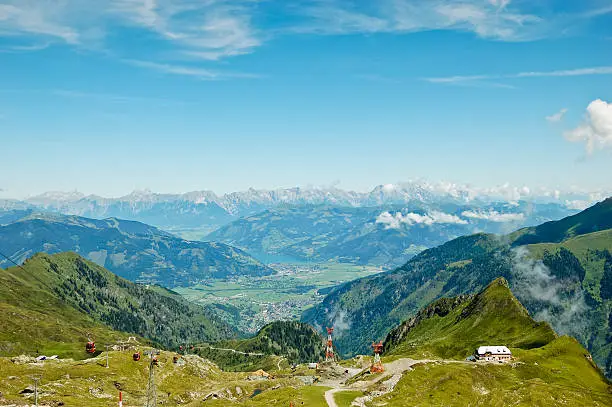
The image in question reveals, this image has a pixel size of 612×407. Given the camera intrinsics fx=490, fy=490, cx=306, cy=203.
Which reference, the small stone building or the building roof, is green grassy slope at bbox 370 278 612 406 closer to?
the small stone building

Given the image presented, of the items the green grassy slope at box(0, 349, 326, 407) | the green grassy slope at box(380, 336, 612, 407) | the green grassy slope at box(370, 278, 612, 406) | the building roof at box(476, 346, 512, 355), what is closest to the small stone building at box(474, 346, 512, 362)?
the building roof at box(476, 346, 512, 355)

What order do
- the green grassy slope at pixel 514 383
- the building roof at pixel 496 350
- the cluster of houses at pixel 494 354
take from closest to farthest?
1. the green grassy slope at pixel 514 383
2. the cluster of houses at pixel 494 354
3. the building roof at pixel 496 350

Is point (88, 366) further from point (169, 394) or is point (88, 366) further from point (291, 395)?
point (291, 395)

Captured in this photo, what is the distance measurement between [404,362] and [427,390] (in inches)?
2049

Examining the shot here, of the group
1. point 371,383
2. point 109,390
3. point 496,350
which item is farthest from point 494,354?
point 109,390

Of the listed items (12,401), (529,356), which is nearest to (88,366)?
(12,401)

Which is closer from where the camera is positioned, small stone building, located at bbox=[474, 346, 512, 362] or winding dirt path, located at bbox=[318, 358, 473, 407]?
winding dirt path, located at bbox=[318, 358, 473, 407]

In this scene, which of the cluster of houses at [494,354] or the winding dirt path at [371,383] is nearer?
the winding dirt path at [371,383]

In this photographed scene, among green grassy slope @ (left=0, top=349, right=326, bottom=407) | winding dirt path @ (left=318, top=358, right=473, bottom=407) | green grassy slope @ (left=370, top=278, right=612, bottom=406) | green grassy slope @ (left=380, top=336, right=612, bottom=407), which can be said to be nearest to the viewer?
green grassy slope @ (left=380, top=336, right=612, bottom=407)

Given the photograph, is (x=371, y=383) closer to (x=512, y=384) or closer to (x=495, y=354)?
(x=512, y=384)

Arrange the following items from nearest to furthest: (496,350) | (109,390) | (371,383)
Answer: (371,383), (109,390), (496,350)

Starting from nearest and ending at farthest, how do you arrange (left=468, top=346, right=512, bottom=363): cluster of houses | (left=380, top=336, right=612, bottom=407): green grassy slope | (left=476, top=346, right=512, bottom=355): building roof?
(left=380, top=336, right=612, bottom=407): green grassy slope → (left=468, top=346, right=512, bottom=363): cluster of houses → (left=476, top=346, right=512, bottom=355): building roof

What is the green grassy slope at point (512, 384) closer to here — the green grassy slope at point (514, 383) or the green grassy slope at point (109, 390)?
the green grassy slope at point (514, 383)

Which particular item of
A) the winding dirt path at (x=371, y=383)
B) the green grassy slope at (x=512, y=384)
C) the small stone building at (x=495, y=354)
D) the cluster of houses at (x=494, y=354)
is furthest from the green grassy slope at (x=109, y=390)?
the small stone building at (x=495, y=354)
